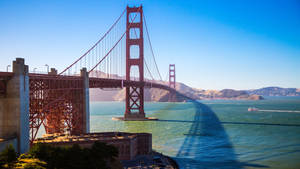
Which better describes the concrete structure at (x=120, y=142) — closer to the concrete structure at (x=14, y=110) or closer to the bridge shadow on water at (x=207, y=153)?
the concrete structure at (x=14, y=110)

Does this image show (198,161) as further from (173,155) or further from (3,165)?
(3,165)

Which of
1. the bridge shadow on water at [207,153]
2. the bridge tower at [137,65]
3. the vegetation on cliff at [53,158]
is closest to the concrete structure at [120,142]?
the bridge shadow on water at [207,153]

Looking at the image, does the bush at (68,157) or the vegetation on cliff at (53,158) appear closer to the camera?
the vegetation on cliff at (53,158)

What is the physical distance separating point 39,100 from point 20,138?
554cm

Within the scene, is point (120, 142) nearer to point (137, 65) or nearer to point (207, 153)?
point (207, 153)

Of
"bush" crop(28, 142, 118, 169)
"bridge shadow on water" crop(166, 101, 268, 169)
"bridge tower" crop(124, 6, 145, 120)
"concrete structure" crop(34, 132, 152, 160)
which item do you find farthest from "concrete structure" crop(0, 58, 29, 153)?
"bridge tower" crop(124, 6, 145, 120)

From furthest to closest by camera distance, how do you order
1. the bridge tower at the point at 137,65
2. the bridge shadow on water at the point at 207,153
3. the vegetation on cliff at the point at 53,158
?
the bridge tower at the point at 137,65 → the bridge shadow on water at the point at 207,153 → the vegetation on cliff at the point at 53,158

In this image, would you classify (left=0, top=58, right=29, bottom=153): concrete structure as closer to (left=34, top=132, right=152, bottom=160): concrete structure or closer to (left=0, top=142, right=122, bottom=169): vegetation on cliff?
(left=34, top=132, right=152, bottom=160): concrete structure

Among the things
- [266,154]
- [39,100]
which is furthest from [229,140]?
[39,100]

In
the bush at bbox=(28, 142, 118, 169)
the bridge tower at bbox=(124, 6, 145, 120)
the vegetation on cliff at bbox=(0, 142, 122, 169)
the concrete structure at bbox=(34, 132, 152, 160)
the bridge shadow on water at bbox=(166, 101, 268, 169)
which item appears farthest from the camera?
the bridge tower at bbox=(124, 6, 145, 120)

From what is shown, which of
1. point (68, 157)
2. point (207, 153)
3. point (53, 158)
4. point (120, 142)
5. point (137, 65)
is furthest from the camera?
point (137, 65)

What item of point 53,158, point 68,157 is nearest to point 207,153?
point 68,157

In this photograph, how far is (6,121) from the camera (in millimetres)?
18641

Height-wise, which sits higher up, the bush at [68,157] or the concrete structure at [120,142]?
the bush at [68,157]
